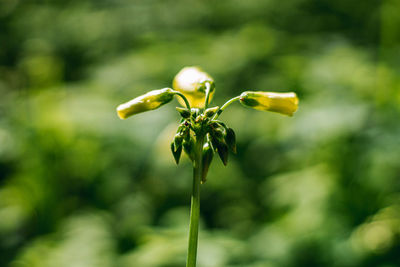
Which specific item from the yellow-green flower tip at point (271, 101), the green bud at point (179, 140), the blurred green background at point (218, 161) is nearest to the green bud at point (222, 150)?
the green bud at point (179, 140)

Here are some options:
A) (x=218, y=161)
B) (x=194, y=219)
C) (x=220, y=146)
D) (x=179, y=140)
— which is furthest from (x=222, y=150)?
(x=218, y=161)

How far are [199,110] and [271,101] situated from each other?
241 mm

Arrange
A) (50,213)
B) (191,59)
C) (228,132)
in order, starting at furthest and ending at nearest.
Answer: (191,59)
(50,213)
(228,132)

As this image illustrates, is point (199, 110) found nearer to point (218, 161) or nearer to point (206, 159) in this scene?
point (206, 159)

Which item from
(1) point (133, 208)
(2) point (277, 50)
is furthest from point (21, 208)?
(2) point (277, 50)

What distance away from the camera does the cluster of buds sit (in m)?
1.13

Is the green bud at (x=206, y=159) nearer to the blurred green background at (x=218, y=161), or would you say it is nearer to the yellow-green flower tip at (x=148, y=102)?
the yellow-green flower tip at (x=148, y=102)

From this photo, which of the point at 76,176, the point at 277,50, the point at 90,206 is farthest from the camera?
the point at 277,50

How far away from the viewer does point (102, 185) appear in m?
3.86

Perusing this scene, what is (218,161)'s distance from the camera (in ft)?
13.7

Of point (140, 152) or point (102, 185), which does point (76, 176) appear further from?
point (140, 152)

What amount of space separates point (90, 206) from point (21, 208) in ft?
2.10

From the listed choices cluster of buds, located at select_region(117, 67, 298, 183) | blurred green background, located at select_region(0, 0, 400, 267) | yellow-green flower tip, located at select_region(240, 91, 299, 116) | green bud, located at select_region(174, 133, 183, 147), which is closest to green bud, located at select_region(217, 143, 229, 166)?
cluster of buds, located at select_region(117, 67, 298, 183)

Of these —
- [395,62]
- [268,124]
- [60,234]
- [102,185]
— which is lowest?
[60,234]
